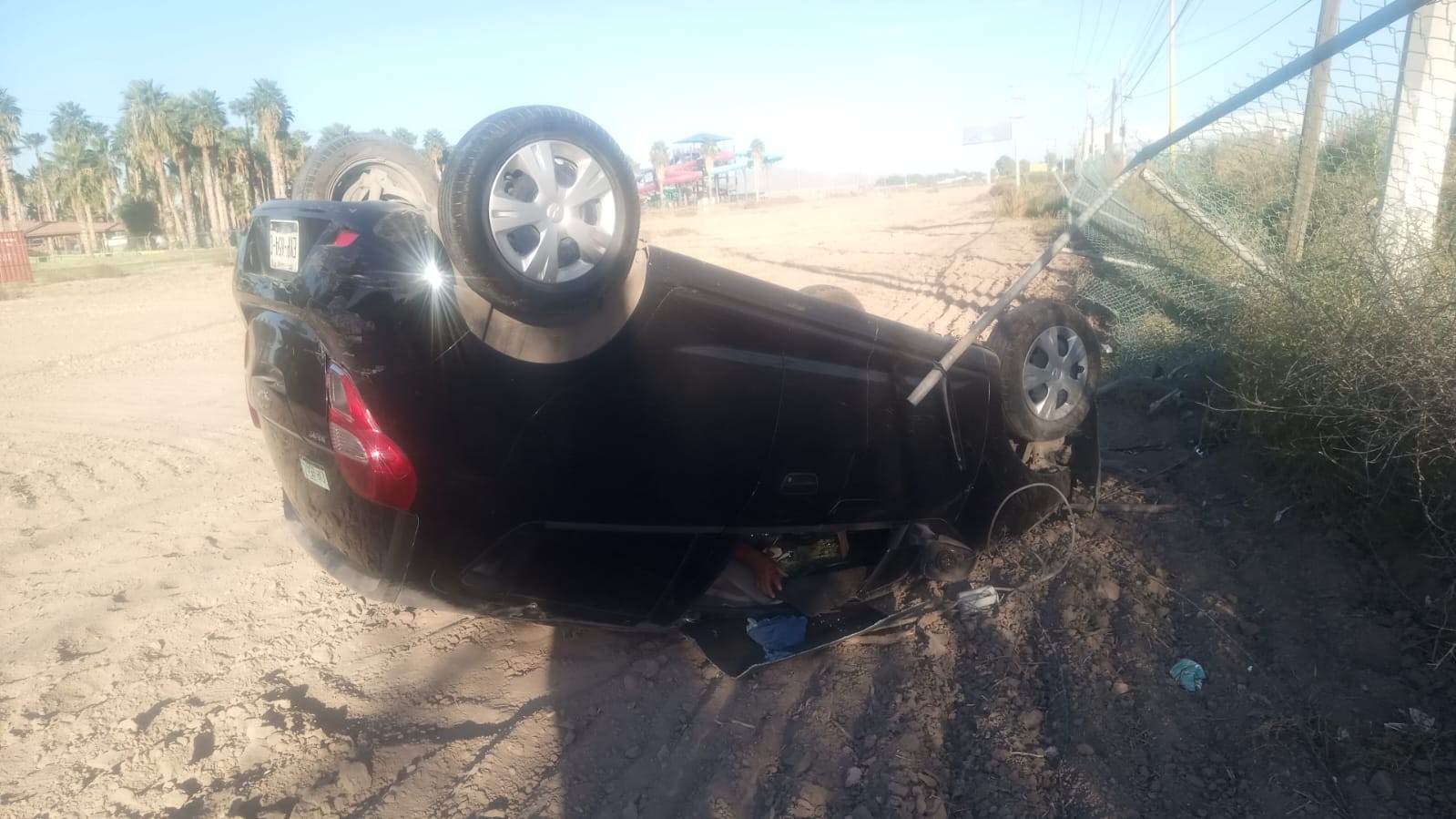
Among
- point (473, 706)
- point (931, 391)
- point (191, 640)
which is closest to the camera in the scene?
point (473, 706)

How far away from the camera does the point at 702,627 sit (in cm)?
374

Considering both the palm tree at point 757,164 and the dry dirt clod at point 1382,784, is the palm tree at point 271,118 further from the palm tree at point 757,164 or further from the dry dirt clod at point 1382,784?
the dry dirt clod at point 1382,784

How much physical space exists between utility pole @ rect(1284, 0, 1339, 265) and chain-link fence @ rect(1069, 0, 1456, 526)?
0.04 ft

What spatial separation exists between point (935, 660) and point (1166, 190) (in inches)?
146

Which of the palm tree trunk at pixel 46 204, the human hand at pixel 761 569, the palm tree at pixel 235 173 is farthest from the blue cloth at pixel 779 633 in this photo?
the palm tree trunk at pixel 46 204

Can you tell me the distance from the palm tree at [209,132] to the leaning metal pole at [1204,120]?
5787 centimetres

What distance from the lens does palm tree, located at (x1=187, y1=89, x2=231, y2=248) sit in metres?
54.1

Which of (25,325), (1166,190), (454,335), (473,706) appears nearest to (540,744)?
(473,706)

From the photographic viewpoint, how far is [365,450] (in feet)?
9.25

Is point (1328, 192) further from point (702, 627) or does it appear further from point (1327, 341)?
point (702, 627)

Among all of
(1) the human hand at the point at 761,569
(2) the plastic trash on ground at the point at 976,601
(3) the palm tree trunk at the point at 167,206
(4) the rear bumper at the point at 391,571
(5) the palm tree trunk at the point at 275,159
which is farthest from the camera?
(3) the palm tree trunk at the point at 167,206

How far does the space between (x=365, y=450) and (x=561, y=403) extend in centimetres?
60

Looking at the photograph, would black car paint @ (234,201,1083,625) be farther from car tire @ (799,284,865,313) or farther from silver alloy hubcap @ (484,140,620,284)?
car tire @ (799,284,865,313)

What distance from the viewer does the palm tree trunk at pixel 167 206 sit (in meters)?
55.3
